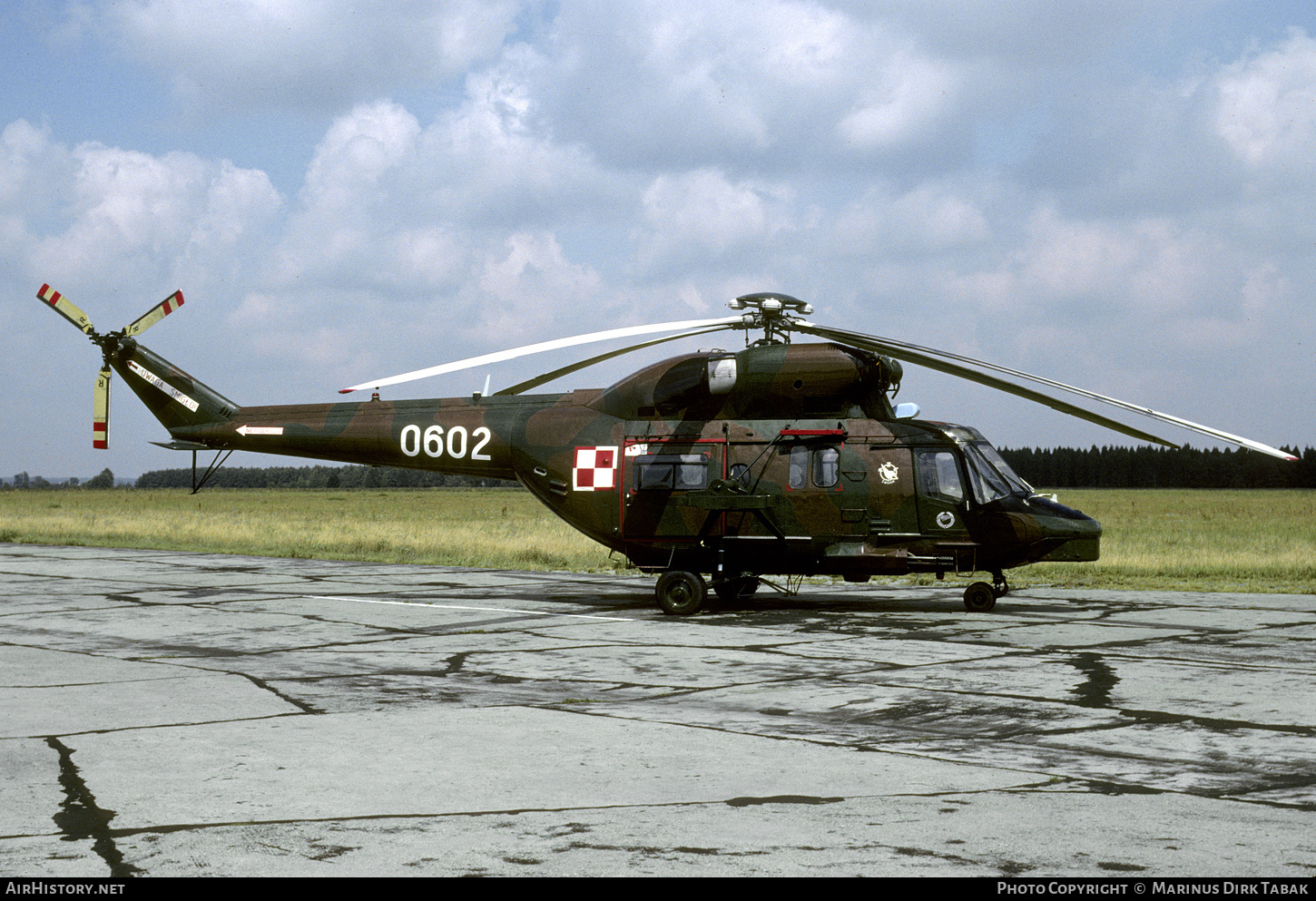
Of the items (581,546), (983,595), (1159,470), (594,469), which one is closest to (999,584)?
(983,595)

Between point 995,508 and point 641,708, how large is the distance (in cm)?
731

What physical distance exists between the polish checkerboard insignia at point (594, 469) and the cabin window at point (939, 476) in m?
3.90

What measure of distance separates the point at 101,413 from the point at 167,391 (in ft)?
4.56

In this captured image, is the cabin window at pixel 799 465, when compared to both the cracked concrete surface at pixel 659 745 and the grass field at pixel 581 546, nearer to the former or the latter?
the cracked concrete surface at pixel 659 745

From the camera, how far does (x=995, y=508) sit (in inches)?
571

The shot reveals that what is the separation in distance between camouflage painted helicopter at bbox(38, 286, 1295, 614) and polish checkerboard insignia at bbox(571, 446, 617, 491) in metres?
0.02

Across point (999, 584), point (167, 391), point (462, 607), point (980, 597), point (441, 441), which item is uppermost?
point (167, 391)

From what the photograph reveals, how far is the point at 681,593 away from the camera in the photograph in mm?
15039

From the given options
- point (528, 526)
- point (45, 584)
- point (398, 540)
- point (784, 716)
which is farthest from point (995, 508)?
point (528, 526)

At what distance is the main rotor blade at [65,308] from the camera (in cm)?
1958

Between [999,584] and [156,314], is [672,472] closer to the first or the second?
[999,584]

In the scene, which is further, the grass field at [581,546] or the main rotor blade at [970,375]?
the grass field at [581,546]

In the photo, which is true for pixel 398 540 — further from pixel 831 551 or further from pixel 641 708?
pixel 641 708

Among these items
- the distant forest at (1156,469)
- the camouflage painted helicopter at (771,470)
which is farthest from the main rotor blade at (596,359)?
the distant forest at (1156,469)
